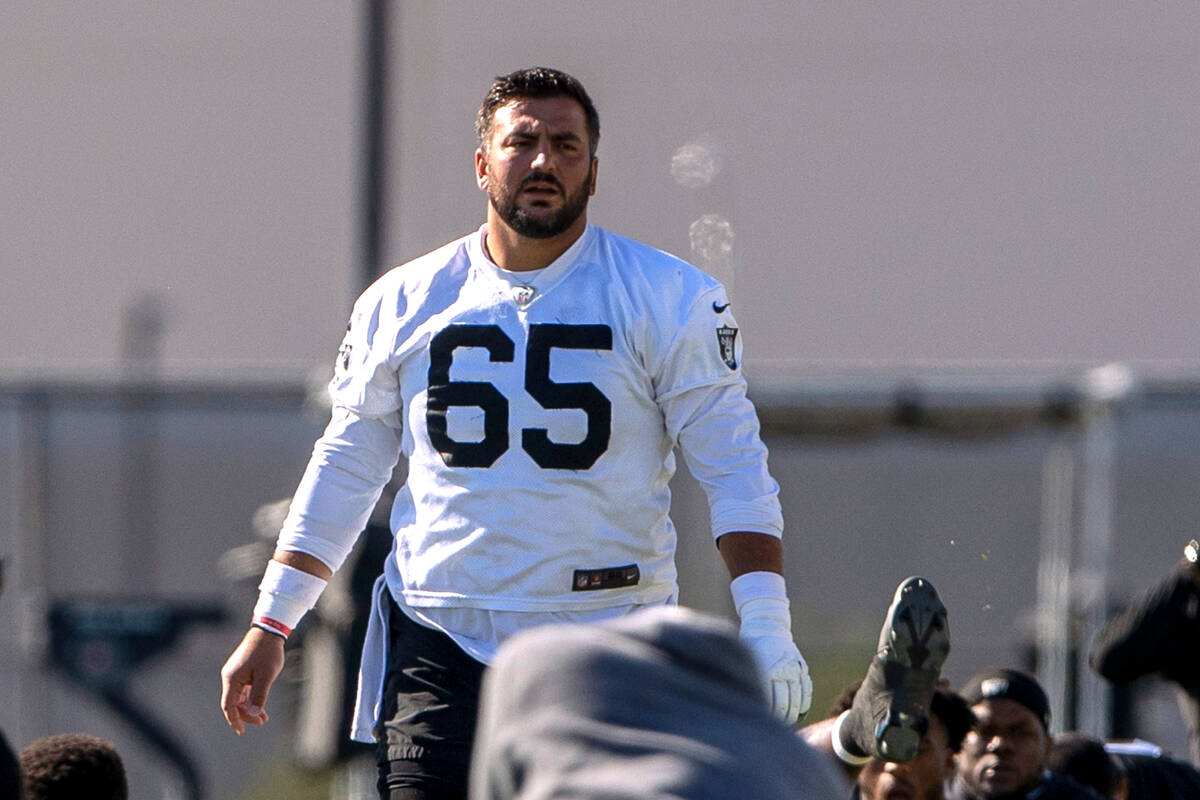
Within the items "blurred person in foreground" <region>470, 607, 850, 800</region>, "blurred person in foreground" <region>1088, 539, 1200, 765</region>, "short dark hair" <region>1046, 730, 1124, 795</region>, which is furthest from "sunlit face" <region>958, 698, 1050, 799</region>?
"blurred person in foreground" <region>470, 607, 850, 800</region>

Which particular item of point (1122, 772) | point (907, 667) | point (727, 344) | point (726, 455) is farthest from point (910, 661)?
point (1122, 772)

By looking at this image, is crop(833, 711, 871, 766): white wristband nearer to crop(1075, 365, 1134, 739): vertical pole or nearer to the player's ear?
the player's ear

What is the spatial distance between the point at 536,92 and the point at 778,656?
1.23m

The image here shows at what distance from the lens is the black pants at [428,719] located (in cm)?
375

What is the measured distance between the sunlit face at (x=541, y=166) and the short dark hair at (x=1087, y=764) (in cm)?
229

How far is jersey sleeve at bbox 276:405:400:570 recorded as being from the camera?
4109mm

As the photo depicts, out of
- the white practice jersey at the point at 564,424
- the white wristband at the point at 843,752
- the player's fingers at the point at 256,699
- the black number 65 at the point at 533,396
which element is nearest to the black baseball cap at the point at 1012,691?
the white wristband at the point at 843,752

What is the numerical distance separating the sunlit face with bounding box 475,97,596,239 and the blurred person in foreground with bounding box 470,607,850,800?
2.25 m

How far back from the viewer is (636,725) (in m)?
1.66

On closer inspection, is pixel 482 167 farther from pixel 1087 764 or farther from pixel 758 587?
pixel 1087 764

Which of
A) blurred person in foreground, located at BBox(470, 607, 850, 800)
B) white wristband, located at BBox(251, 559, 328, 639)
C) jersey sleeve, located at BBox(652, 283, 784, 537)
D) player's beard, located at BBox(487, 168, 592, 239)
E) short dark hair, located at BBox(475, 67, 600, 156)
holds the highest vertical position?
short dark hair, located at BBox(475, 67, 600, 156)

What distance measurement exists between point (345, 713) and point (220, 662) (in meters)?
4.31

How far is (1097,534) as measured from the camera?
29.2ft

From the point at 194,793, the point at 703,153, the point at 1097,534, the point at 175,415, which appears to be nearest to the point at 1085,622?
the point at 1097,534
